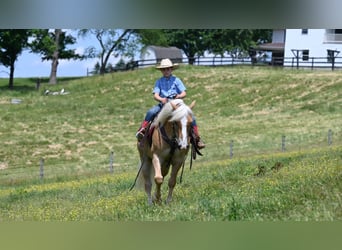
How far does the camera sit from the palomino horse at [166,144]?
834cm

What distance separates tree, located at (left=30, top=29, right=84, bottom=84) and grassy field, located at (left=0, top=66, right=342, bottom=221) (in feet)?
8.54

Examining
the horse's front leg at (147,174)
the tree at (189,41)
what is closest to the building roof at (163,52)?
the tree at (189,41)

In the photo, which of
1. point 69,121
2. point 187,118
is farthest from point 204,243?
point 69,121

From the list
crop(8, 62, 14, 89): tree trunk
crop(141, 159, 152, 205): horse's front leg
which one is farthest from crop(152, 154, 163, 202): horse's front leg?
crop(8, 62, 14, 89): tree trunk

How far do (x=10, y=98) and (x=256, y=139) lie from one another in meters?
25.9

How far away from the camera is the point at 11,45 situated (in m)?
46.0

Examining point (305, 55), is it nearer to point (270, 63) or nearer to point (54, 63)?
point (270, 63)

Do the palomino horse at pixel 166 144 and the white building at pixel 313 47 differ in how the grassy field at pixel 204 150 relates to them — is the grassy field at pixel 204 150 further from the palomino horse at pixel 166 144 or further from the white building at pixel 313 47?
the white building at pixel 313 47

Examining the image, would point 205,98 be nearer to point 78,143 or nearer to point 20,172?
point 78,143

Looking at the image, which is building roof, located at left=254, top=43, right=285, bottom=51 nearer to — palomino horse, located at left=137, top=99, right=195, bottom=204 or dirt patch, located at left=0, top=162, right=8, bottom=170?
dirt patch, located at left=0, top=162, right=8, bottom=170

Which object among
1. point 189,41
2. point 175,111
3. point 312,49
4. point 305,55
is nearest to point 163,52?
point 189,41

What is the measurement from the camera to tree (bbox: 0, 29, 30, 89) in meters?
43.3

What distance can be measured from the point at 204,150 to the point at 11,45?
26819 millimetres

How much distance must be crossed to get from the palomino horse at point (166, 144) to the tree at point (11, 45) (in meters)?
34.1
